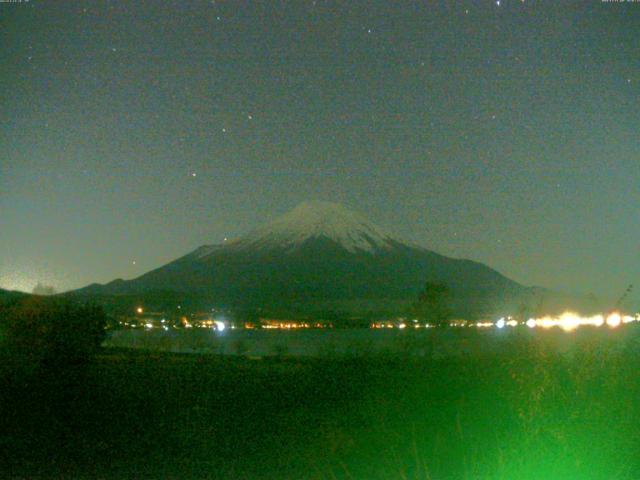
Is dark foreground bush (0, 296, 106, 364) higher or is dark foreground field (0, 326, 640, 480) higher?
dark foreground bush (0, 296, 106, 364)

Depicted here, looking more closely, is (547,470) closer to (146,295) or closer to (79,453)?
(79,453)

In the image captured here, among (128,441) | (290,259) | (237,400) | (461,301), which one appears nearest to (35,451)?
(128,441)

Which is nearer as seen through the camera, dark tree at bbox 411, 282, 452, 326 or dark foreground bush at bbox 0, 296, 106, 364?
dark foreground bush at bbox 0, 296, 106, 364

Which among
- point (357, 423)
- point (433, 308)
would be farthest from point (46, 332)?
point (433, 308)

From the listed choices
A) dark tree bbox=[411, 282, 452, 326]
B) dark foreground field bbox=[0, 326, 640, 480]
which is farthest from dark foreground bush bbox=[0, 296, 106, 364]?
dark tree bbox=[411, 282, 452, 326]

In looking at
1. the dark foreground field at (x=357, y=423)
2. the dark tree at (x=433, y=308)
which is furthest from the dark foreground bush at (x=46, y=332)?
the dark tree at (x=433, y=308)

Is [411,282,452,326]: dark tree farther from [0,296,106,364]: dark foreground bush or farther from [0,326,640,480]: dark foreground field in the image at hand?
[0,326,640,480]: dark foreground field

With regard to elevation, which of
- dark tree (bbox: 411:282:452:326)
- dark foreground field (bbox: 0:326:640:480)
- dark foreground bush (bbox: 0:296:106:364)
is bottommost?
dark foreground field (bbox: 0:326:640:480)

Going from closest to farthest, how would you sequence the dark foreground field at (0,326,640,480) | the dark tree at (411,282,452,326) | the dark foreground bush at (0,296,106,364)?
the dark foreground field at (0,326,640,480), the dark foreground bush at (0,296,106,364), the dark tree at (411,282,452,326)

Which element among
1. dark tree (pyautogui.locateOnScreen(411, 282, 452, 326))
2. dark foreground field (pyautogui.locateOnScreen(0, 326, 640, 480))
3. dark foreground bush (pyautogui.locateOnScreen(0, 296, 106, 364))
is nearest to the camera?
dark foreground field (pyautogui.locateOnScreen(0, 326, 640, 480))
